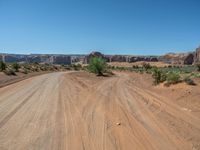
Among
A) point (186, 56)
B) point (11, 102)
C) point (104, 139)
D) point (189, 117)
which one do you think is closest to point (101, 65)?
point (11, 102)

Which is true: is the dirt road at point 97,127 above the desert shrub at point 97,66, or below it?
above

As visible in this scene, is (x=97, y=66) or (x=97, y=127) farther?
(x=97, y=66)

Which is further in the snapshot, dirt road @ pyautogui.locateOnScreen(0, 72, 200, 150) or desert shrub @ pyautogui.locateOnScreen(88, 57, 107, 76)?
desert shrub @ pyautogui.locateOnScreen(88, 57, 107, 76)

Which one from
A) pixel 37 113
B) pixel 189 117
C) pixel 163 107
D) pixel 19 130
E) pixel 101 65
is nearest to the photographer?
pixel 19 130

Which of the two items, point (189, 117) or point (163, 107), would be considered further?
point (163, 107)

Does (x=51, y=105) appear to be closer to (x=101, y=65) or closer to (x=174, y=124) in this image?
(x=174, y=124)

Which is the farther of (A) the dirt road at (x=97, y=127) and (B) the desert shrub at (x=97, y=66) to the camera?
(B) the desert shrub at (x=97, y=66)

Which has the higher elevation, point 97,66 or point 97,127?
point 97,127

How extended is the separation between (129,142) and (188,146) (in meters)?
1.67

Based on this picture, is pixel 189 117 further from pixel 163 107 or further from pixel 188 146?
pixel 188 146

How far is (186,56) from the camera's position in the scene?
178875 mm

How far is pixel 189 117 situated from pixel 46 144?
6.36 meters

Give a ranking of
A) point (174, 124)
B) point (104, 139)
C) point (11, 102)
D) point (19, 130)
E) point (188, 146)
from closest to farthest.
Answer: point (188, 146) < point (104, 139) < point (19, 130) < point (174, 124) < point (11, 102)

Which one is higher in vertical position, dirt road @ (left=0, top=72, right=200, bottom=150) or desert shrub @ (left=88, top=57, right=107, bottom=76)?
dirt road @ (left=0, top=72, right=200, bottom=150)
